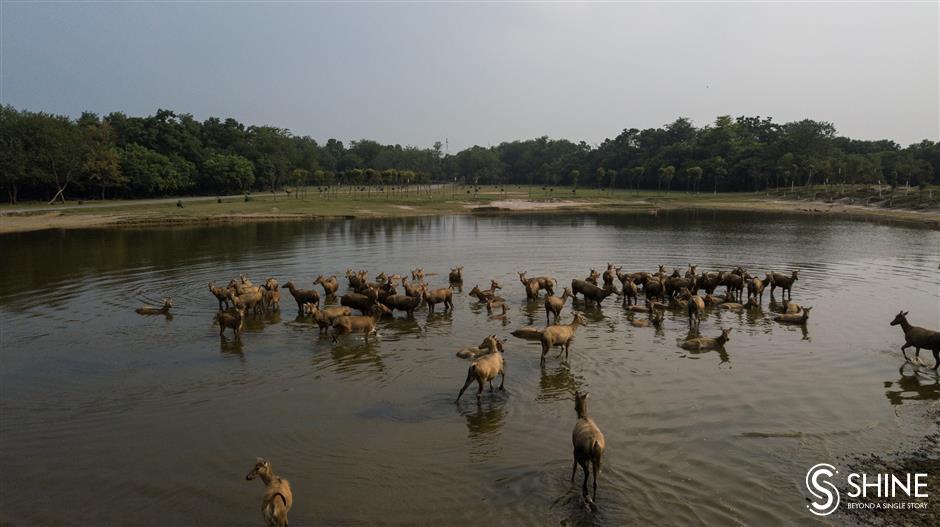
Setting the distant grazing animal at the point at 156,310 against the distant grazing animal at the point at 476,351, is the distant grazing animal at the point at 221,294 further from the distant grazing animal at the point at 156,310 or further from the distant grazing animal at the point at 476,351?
the distant grazing animal at the point at 476,351

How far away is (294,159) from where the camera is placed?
133 metres

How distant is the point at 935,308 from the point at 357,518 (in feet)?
84.6

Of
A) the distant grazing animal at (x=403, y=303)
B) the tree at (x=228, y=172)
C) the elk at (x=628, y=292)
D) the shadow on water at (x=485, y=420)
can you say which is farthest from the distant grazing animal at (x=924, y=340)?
the tree at (x=228, y=172)

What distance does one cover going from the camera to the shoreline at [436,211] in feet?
208

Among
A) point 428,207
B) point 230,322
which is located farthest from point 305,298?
point 428,207

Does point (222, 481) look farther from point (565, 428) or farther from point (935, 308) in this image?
point (935, 308)

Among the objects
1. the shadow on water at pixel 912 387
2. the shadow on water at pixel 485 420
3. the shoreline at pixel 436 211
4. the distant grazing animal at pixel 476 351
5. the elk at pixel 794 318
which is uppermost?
the shoreline at pixel 436 211

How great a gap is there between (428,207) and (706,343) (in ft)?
228

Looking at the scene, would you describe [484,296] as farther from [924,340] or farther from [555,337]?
[924,340]

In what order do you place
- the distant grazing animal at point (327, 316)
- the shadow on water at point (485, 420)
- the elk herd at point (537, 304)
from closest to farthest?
the shadow on water at point (485, 420), the elk herd at point (537, 304), the distant grazing animal at point (327, 316)

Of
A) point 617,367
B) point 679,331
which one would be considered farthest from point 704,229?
point 617,367

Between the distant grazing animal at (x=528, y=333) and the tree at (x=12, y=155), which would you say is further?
the tree at (x=12, y=155)

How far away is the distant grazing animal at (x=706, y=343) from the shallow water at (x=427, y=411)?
446 mm

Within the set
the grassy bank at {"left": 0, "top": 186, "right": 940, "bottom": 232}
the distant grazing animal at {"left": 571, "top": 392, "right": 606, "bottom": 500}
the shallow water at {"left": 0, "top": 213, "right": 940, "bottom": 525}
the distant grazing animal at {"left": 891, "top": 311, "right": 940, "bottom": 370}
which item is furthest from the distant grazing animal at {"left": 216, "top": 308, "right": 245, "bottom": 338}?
the grassy bank at {"left": 0, "top": 186, "right": 940, "bottom": 232}
